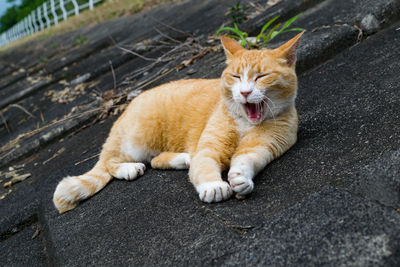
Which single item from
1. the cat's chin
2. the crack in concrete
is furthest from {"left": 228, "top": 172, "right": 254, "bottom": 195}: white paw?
the cat's chin

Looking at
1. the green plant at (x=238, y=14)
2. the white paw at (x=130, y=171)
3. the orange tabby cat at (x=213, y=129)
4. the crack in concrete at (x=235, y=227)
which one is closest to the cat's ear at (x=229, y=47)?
the orange tabby cat at (x=213, y=129)

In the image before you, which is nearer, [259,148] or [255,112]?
[259,148]

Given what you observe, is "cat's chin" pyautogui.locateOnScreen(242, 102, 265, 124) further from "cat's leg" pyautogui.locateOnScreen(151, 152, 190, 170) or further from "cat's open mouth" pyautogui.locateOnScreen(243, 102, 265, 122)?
"cat's leg" pyautogui.locateOnScreen(151, 152, 190, 170)

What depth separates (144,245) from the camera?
5.08 ft

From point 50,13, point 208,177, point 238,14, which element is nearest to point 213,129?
point 208,177

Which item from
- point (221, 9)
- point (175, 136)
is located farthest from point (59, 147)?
point (221, 9)

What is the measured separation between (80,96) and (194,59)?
188 centimetres

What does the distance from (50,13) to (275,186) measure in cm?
2337

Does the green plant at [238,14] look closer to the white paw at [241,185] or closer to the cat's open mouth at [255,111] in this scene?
the cat's open mouth at [255,111]

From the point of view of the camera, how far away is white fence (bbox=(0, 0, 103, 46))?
18.1m

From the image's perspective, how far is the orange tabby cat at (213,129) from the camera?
1972mm

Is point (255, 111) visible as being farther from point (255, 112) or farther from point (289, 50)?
point (289, 50)

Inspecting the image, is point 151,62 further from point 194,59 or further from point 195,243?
point 195,243

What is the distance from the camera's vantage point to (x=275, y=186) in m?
1.68
